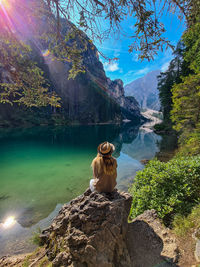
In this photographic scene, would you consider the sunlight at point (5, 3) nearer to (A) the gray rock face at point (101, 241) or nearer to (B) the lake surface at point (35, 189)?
(A) the gray rock face at point (101, 241)

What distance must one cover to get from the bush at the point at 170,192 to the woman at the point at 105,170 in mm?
1598

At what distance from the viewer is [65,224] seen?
239cm

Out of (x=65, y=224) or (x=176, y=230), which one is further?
(x=176, y=230)

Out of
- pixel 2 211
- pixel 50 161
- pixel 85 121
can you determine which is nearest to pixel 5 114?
pixel 85 121

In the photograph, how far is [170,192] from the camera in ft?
11.0

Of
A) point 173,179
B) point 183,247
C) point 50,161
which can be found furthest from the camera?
point 50,161

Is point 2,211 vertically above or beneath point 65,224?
beneath

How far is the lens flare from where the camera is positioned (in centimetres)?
459

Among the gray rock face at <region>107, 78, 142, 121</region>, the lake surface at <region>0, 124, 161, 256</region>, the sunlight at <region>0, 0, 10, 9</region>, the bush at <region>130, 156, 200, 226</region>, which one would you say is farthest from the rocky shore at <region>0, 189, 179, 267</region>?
the gray rock face at <region>107, 78, 142, 121</region>

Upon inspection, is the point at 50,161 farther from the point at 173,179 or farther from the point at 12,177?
the point at 173,179

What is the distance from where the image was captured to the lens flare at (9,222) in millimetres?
4590

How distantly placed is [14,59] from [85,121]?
6753 centimetres

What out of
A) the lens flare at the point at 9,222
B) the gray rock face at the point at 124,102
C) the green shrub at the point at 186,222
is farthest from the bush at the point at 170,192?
the gray rock face at the point at 124,102

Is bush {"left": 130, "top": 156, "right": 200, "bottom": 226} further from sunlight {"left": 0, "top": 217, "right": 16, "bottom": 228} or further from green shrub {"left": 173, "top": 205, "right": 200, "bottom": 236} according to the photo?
sunlight {"left": 0, "top": 217, "right": 16, "bottom": 228}
